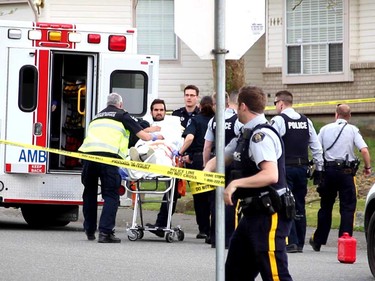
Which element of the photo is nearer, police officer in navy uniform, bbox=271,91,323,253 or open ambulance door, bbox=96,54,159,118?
police officer in navy uniform, bbox=271,91,323,253

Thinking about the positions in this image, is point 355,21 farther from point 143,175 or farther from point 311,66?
point 143,175

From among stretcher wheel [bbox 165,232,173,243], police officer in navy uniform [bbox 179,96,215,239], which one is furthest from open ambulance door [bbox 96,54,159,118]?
stretcher wheel [bbox 165,232,173,243]

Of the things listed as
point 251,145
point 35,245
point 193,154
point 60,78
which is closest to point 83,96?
point 60,78

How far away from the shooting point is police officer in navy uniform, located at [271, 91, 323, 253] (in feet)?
43.8

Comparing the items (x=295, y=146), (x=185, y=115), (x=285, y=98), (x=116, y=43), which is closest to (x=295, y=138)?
(x=295, y=146)

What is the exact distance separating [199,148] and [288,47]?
12.4 m

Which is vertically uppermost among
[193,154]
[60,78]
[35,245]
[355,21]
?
[355,21]

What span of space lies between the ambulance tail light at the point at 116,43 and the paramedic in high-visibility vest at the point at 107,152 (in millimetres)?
1817

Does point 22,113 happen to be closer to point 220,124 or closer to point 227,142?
point 227,142

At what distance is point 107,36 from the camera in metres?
15.5

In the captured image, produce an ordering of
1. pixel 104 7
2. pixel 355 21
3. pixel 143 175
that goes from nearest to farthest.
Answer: pixel 143 175
pixel 355 21
pixel 104 7

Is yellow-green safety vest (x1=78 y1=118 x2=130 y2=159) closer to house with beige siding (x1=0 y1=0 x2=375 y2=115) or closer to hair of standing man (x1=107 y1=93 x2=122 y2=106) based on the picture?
hair of standing man (x1=107 y1=93 x2=122 y2=106)

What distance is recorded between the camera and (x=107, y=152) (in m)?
13.6

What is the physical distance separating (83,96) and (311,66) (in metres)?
10.9
